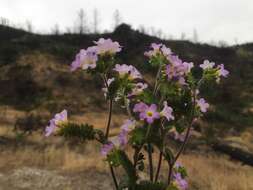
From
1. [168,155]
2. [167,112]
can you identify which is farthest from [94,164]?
[167,112]

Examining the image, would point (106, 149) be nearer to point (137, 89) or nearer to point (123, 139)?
point (123, 139)

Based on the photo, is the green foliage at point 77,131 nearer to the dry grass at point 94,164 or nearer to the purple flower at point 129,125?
the purple flower at point 129,125

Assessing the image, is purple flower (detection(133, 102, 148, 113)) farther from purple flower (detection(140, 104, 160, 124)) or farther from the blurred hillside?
the blurred hillside

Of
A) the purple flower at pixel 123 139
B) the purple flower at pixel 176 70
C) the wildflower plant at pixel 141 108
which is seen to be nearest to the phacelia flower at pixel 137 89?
the wildflower plant at pixel 141 108

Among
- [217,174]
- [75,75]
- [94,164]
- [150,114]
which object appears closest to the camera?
[150,114]

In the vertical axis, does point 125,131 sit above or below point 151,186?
above

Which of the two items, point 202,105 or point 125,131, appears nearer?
point 125,131

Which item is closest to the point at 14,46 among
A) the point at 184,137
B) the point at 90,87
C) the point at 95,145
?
the point at 90,87

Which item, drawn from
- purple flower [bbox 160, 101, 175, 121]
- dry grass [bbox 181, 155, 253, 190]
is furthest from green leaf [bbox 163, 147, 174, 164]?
dry grass [bbox 181, 155, 253, 190]
